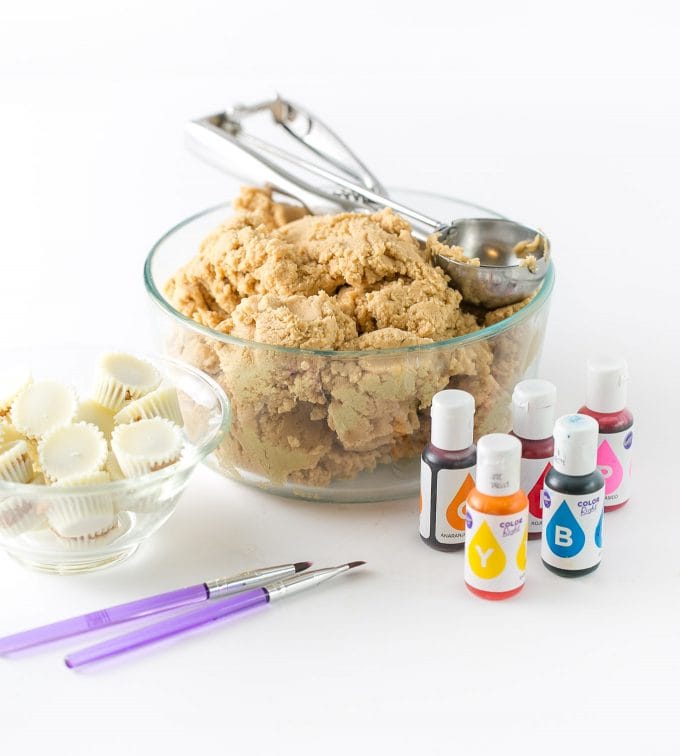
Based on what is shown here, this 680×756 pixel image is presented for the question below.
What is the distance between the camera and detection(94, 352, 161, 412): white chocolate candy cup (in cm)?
151

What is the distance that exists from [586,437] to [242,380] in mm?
420

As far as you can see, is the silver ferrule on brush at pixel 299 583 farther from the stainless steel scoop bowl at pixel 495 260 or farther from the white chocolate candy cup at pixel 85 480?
the stainless steel scoop bowl at pixel 495 260

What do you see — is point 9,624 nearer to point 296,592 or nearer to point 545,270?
point 296,592

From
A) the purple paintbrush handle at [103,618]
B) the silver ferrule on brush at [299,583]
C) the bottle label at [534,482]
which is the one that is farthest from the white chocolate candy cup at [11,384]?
the bottle label at [534,482]

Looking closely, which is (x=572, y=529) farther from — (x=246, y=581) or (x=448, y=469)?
(x=246, y=581)

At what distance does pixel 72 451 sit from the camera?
1.40 m

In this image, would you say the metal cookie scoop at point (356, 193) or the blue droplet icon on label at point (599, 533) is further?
the metal cookie scoop at point (356, 193)

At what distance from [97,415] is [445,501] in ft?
1.39

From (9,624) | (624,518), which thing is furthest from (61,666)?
(624,518)

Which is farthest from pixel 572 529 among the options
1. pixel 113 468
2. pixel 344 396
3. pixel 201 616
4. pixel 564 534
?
pixel 113 468

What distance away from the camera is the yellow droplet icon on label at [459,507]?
1439 mm

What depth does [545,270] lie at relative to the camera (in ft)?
5.41

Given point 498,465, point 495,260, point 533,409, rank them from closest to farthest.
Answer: point 498,465
point 533,409
point 495,260

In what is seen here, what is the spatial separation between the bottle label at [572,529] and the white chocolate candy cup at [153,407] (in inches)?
17.8
